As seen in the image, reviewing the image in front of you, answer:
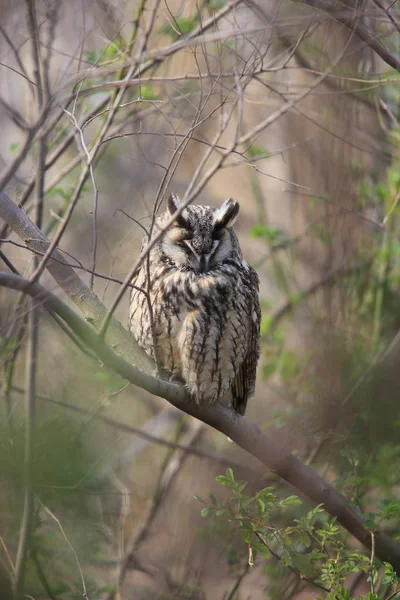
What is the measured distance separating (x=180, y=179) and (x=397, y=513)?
16.3ft

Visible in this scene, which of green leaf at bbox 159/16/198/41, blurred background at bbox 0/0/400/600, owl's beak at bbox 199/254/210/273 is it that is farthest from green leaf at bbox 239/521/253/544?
green leaf at bbox 159/16/198/41

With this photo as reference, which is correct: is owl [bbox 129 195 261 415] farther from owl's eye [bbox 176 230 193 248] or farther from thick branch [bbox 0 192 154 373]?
thick branch [bbox 0 192 154 373]

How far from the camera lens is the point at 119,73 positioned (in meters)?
3.49

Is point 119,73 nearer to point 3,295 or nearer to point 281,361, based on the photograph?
point 3,295

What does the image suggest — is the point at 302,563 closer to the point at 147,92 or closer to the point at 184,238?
the point at 184,238

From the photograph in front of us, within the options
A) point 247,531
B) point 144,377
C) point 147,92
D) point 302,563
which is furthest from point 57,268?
point 147,92

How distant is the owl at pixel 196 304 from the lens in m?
2.98

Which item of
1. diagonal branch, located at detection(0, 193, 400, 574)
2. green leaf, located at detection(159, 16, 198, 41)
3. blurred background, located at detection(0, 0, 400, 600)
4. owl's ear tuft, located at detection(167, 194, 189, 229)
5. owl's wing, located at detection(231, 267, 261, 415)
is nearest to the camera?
diagonal branch, located at detection(0, 193, 400, 574)

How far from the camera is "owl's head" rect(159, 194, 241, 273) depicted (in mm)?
2963

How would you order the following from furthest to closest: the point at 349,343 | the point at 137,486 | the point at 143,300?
1. the point at 137,486
2. the point at 349,343
3. the point at 143,300

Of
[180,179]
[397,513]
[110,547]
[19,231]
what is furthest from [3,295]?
[180,179]

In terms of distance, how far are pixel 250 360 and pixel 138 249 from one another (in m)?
0.74

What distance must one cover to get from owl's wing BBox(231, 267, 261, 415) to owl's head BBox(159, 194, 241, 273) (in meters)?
0.22

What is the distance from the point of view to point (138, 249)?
126 inches
